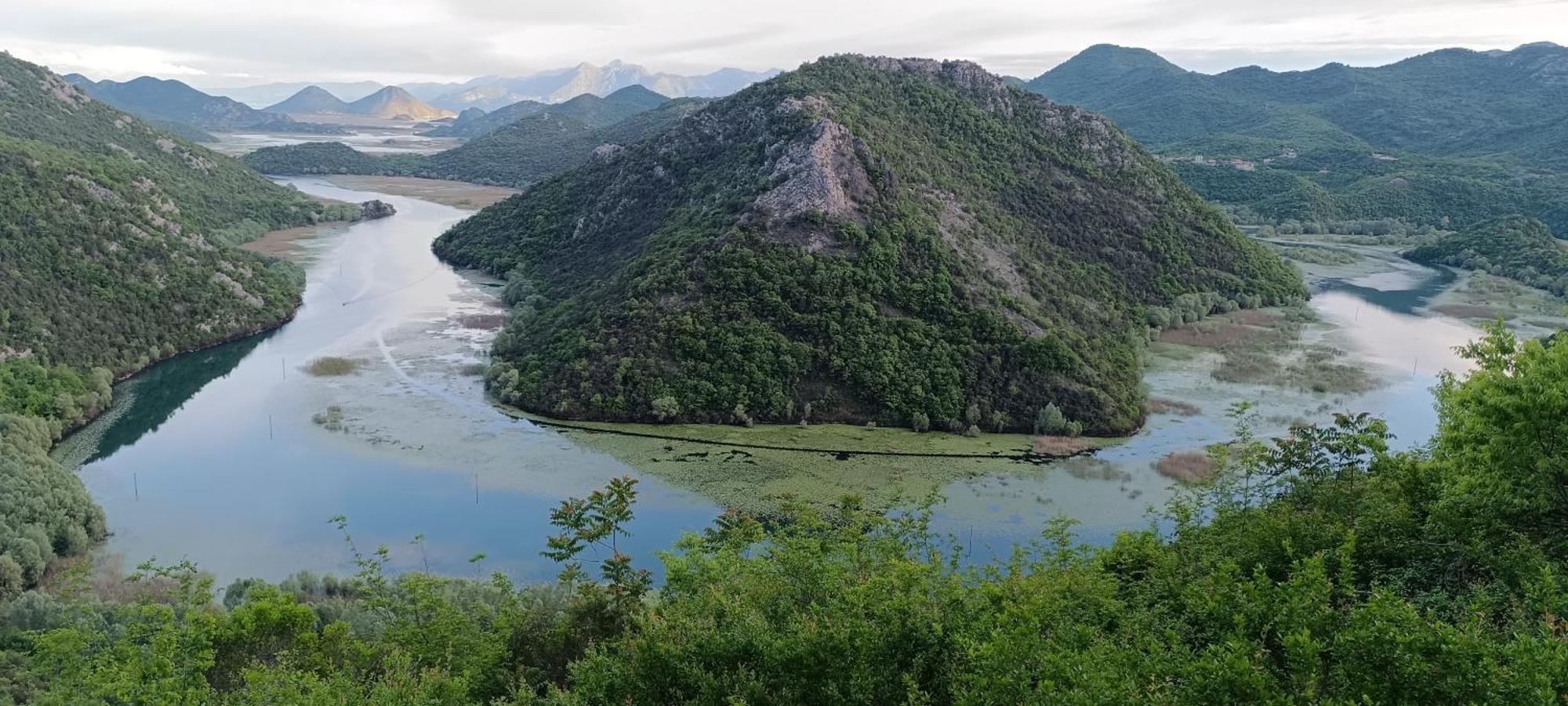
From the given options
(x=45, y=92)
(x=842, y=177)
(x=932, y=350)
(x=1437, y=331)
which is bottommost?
(x=1437, y=331)

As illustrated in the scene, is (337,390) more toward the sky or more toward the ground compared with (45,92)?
more toward the ground

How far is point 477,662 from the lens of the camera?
98.5ft

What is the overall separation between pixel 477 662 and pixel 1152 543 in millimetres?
24060

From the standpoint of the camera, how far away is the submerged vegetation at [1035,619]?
17.3 meters

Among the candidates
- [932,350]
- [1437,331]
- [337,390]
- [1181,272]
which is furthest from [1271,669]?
[1437,331]

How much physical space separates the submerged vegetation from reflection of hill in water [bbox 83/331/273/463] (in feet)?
109

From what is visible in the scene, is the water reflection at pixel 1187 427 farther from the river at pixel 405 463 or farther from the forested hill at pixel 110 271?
the forested hill at pixel 110 271

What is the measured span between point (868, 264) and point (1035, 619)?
5651 centimetres

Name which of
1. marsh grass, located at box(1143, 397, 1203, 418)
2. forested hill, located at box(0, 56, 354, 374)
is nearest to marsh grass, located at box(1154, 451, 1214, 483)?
marsh grass, located at box(1143, 397, 1203, 418)

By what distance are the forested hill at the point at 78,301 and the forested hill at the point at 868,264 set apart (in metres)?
28.9

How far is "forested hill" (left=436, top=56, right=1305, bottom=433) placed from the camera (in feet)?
229

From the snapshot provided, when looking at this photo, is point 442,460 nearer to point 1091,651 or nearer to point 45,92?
point 1091,651

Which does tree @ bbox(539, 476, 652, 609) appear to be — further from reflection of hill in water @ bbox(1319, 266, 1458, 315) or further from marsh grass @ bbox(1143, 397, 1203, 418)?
reflection of hill in water @ bbox(1319, 266, 1458, 315)

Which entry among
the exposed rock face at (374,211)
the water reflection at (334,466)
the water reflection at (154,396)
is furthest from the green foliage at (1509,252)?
the exposed rock face at (374,211)
